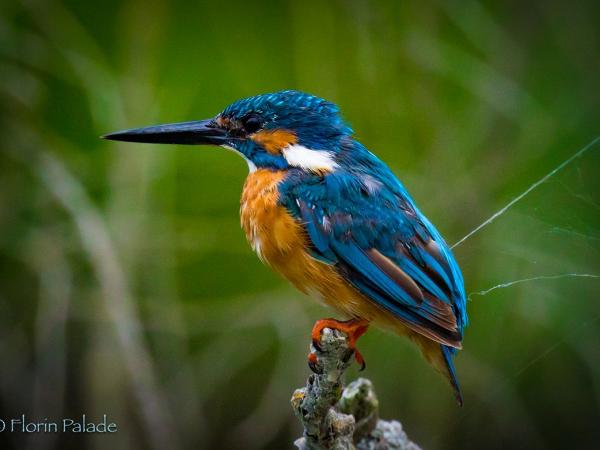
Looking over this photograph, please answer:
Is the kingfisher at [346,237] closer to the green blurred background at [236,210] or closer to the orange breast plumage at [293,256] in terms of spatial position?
the orange breast plumage at [293,256]

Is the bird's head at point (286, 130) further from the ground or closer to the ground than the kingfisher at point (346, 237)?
further from the ground

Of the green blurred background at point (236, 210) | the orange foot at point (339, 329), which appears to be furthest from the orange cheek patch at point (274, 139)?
the green blurred background at point (236, 210)

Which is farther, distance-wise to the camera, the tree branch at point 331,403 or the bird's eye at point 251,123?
the bird's eye at point 251,123

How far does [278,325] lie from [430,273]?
2.91ft

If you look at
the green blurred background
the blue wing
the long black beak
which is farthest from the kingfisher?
the green blurred background

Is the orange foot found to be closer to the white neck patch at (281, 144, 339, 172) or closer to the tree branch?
the tree branch

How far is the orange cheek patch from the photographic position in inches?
72.7

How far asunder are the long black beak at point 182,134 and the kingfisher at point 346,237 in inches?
5.8

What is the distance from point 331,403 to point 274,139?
0.66 meters

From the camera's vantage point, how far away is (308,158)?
1.83 metres

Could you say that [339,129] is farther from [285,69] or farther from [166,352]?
[166,352]

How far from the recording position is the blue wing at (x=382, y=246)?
1637mm

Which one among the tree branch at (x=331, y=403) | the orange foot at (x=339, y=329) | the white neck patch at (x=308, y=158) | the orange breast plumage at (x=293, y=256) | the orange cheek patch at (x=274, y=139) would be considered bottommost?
the tree branch at (x=331, y=403)

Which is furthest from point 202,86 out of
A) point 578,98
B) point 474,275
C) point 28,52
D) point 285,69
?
point 578,98
